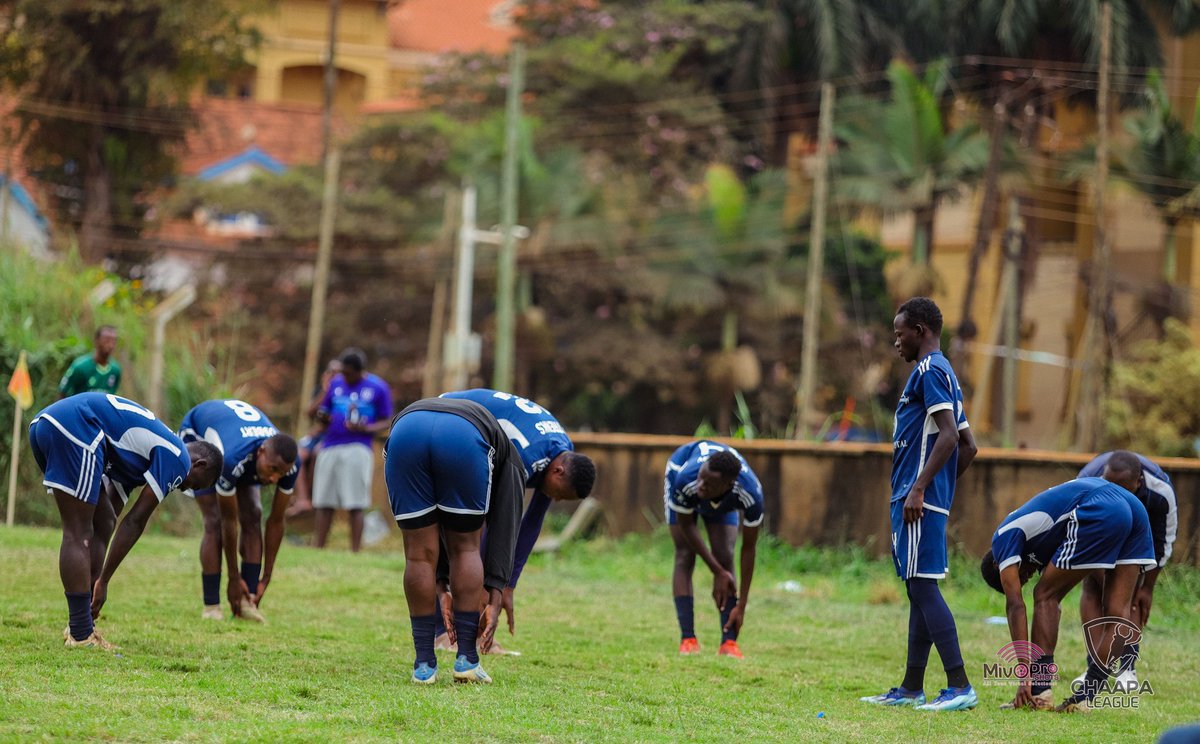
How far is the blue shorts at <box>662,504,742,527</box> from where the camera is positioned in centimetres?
1048

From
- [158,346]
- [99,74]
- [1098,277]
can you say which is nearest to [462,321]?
[99,74]

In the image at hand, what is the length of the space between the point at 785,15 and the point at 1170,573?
31640 mm

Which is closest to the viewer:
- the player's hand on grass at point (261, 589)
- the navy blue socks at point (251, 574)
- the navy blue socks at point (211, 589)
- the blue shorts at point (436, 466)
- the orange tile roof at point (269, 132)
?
the blue shorts at point (436, 466)

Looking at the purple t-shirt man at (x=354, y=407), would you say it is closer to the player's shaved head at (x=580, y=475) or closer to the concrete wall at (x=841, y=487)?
the concrete wall at (x=841, y=487)

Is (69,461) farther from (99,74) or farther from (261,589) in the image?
(99,74)

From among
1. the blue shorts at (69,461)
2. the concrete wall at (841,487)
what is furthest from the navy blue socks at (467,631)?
the concrete wall at (841,487)

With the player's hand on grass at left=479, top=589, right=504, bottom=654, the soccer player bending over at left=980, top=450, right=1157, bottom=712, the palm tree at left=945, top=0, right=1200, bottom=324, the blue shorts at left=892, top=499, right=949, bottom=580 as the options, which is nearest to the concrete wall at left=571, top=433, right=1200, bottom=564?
the soccer player bending over at left=980, top=450, right=1157, bottom=712

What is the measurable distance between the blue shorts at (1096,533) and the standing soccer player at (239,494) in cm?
474

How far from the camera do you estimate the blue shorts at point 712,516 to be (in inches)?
413

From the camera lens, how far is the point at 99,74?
1545 inches

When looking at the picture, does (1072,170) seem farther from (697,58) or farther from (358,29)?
(358,29)

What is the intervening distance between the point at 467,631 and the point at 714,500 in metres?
2.43

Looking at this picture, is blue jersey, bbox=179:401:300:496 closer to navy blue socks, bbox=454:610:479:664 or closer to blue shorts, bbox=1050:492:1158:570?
navy blue socks, bbox=454:610:479:664

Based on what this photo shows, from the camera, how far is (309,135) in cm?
5306
